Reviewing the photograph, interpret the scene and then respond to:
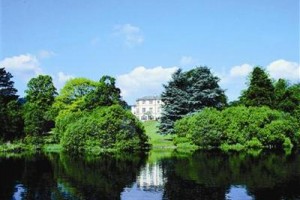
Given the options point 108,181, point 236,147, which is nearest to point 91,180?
point 108,181

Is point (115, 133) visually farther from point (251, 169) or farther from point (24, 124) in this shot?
point (251, 169)

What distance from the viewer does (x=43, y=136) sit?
8356cm

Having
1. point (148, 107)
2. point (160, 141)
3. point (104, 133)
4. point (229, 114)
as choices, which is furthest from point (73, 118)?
point (148, 107)

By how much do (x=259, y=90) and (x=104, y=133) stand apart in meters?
31.1

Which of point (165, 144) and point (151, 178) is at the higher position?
point (165, 144)

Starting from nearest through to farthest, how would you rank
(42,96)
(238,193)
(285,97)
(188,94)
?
(238,193) < (188,94) < (285,97) < (42,96)

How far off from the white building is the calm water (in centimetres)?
10726

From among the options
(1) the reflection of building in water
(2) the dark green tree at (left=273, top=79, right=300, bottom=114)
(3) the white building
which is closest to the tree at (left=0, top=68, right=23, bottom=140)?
(1) the reflection of building in water

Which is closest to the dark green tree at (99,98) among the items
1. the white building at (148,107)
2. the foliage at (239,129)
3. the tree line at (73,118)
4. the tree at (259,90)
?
the tree line at (73,118)

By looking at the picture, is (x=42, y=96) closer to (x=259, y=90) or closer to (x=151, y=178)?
(x=259, y=90)

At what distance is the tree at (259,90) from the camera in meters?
81.8

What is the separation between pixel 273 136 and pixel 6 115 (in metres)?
45.9

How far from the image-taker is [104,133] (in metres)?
69.4

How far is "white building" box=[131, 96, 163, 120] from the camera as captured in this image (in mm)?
163038
